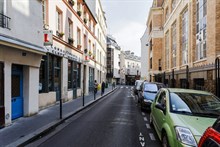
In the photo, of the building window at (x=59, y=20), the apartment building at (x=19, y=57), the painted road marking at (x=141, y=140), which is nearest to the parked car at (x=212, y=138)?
the painted road marking at (x=141, y=140)

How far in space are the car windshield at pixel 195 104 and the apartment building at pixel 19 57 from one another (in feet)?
18.3

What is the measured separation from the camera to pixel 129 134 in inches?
275

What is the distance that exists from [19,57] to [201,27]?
11732 millimetres

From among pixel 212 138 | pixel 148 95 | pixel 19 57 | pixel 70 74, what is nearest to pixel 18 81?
pixel 19 57

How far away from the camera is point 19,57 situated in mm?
8555

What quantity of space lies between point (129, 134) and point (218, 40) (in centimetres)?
767

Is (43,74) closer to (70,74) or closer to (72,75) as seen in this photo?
(70,74)

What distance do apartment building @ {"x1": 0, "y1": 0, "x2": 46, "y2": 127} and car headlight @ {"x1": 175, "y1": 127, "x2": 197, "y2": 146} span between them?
5863 millimetres

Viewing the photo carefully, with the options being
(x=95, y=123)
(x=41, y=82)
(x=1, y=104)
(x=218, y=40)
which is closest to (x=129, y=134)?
(x=95, y=123)

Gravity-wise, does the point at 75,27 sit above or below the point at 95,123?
above

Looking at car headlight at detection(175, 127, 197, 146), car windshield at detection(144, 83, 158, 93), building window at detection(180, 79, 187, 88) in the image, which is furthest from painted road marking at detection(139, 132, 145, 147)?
building window at detection(180, 79, 187, 88)

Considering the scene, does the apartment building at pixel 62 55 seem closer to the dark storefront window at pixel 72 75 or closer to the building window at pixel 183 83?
the dark storefront window at pixel 72 75

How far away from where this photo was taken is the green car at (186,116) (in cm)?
398

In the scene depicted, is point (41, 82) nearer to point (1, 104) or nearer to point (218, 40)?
point (1, 104)
